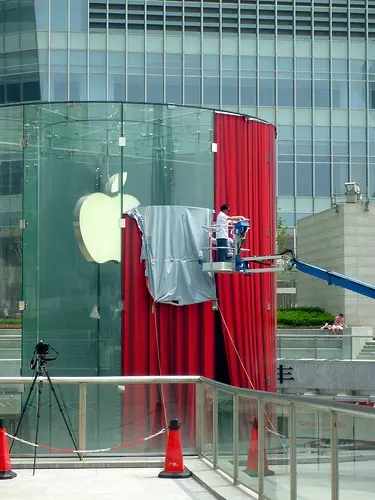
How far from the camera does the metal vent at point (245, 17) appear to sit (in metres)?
63.3

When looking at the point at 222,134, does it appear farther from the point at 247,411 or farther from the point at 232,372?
the point at 247,411

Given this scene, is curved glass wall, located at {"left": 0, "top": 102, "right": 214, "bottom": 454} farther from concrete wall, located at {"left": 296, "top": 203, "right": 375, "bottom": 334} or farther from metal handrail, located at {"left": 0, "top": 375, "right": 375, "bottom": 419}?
concrete wall, located at {"left": 296, "top": 203, "right": 375, "bottom": 334}

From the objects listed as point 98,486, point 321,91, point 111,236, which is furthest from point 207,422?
point 321,91

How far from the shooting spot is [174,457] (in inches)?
548

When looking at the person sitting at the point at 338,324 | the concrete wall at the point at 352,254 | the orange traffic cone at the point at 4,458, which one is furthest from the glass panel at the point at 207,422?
the concrete wall at the point at 352,254

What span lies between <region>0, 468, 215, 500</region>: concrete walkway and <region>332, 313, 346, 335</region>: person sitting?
21484 mm

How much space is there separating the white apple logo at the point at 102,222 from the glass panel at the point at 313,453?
24.3ft

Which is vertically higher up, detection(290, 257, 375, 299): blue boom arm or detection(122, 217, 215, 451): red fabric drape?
detection(290, 257, 375, 299): blue boom arm

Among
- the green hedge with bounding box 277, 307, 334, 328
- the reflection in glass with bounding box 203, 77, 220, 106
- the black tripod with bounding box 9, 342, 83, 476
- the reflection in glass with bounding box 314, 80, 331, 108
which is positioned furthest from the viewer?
the reflection in glass with bounding box 314, 80, 331, 108

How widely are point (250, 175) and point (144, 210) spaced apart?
6.45 ft

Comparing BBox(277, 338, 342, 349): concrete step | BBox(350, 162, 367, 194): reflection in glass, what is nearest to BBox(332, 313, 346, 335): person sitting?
BBox(277, 338, 342, 349): concrete step

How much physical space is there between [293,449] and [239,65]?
182ft

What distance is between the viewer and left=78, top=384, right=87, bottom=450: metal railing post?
15117 mm

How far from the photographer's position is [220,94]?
63281 millimetres
